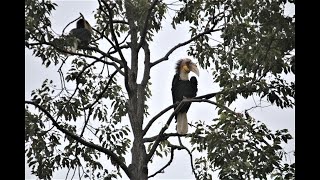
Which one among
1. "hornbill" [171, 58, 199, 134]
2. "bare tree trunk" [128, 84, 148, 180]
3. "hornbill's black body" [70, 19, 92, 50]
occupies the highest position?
"hornbill's black body" [70, 19, 92, 50]

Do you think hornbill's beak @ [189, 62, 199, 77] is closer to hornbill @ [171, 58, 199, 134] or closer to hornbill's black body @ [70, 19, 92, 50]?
hornbill @ [171, 58, 199, 134]

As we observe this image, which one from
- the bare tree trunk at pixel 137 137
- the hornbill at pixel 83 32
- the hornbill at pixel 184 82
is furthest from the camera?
the hornbill at pixel 184 82

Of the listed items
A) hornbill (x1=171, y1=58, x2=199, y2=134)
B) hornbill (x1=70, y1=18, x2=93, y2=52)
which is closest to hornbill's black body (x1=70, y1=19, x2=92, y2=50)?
hornbill (x1=70, y1=18, x2=93, y2=52)

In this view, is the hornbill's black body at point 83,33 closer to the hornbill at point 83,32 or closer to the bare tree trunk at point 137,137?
the hornbill at point 83,32

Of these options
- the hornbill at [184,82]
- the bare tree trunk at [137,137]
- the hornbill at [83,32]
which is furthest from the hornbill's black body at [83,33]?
the hornbill at [184,82]

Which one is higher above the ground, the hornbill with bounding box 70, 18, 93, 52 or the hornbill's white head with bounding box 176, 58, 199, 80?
the hornbill with bounding box 70, 18, 93, 52

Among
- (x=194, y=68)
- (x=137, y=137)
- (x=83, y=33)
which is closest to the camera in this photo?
(x=137, y=137)

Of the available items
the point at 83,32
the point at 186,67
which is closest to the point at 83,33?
the point at 83,32

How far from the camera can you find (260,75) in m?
3.18

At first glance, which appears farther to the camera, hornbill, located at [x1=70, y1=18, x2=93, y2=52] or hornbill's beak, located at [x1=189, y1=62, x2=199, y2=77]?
hornbill's beak, located at [x1=189, y1=62, x2=199, y2=77]

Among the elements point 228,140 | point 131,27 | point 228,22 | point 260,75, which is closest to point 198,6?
point 228,22

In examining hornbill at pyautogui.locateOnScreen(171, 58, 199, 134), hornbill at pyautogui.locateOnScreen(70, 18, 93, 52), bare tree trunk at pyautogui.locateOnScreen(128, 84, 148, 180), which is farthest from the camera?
hornbill at pyautogui.locateOnScreen(171, 58, 199, 134)

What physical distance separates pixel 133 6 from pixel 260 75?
1.85 meters

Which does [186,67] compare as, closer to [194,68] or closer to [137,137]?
[194,68]
